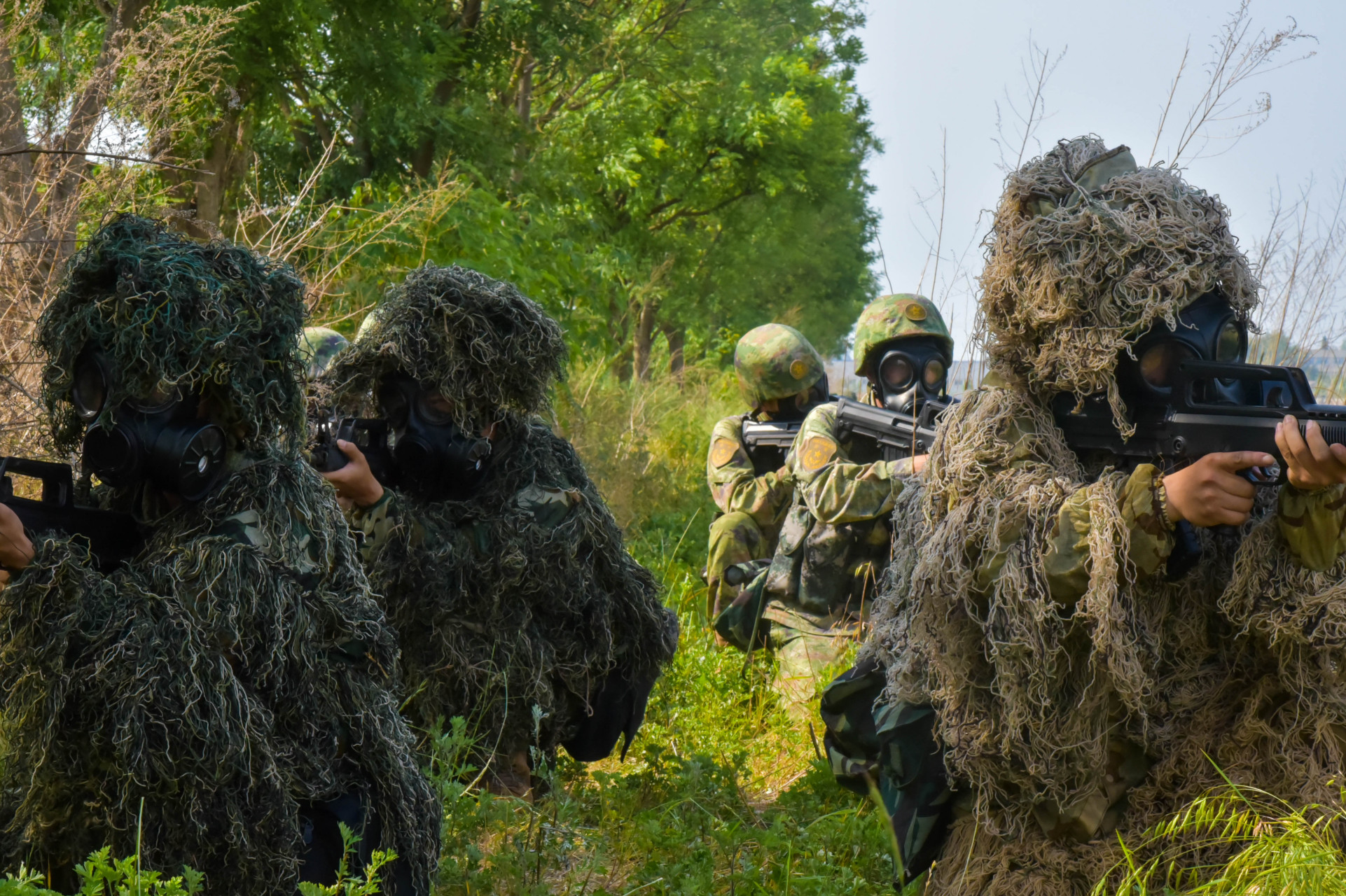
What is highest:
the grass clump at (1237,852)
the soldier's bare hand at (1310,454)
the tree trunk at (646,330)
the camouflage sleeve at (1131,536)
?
the tree trunk at (646,330)

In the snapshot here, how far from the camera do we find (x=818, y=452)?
224 inches

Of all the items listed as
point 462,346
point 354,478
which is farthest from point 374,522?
point 462,346

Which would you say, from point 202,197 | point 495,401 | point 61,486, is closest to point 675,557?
point 202,197

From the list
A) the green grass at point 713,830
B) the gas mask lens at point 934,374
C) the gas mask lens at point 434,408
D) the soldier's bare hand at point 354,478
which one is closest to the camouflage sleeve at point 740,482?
the green grass at point 713,830

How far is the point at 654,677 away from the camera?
4.61 metres

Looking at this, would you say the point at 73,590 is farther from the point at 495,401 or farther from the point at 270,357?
the point at 495,401

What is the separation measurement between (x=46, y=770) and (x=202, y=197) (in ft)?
17.8

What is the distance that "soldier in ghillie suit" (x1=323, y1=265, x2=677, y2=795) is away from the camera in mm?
4102

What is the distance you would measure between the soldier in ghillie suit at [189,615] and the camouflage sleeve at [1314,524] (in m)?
1.94

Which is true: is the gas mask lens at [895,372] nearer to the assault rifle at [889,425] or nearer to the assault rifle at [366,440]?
the assault rifle at [889,425]

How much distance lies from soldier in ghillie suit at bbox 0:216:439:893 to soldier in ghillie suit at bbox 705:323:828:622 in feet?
12.8

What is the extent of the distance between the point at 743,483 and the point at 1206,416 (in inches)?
159

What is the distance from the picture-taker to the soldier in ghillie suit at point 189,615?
2363 millimetres

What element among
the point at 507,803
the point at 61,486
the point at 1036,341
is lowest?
the point at 507,803
